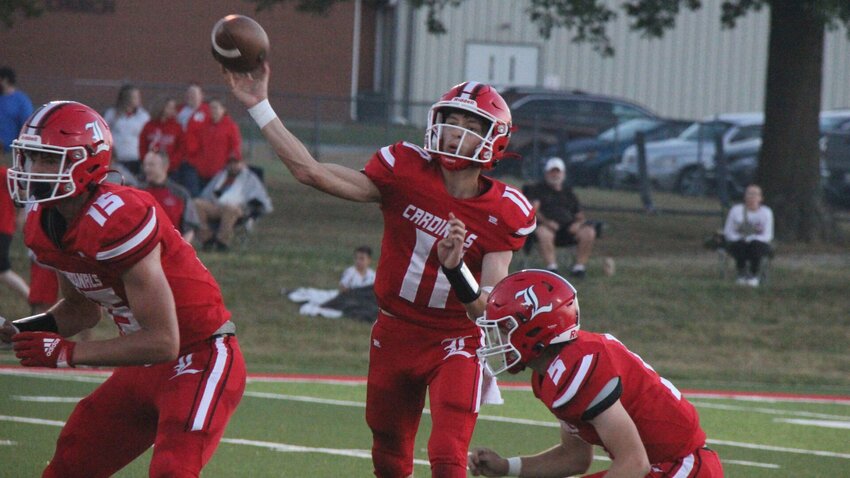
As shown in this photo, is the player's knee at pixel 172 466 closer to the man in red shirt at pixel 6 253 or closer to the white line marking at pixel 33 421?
the white line marking at pixel 33 421

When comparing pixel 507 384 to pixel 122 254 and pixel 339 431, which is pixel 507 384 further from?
pixel 122 254

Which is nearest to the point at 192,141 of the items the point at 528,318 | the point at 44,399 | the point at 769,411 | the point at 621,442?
the point at 44,399

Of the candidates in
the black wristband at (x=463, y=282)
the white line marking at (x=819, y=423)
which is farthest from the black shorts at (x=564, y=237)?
the black wristband at (x=463, y=282)

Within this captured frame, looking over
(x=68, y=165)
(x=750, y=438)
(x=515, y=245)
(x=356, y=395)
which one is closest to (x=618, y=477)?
(x=515, y=245)

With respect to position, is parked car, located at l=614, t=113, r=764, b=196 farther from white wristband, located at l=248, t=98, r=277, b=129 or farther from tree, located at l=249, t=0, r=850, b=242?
white wristband, located at l=248, t=98, r=277, b=129

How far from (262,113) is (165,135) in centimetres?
1066

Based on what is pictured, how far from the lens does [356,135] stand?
73.6 feet

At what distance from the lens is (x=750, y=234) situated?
1489cm

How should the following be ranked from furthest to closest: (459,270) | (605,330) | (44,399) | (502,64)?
(502,64) → (605,330) → (44,399) → (459,270)

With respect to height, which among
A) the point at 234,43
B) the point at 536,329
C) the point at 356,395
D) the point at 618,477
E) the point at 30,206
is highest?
the point at 234,43

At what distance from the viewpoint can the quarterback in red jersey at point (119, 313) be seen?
4227 millimetres

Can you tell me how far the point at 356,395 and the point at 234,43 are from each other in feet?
17.2

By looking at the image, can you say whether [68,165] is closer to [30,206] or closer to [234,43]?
[30,206]

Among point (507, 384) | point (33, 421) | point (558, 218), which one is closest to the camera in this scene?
point (33, 421)
